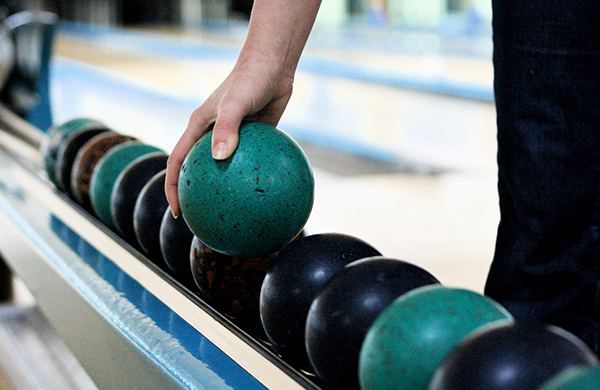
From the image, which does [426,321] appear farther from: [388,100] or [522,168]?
[388,100]

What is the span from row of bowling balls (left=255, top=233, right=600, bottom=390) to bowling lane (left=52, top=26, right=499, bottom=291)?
3.41ft

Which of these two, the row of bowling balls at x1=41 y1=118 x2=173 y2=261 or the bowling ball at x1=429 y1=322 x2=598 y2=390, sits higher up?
the bowling ball at x1=429 y1=322 x2=598 y2=390

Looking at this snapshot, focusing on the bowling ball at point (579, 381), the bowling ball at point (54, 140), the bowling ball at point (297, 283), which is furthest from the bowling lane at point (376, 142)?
the bowling ball at point (579, 381)

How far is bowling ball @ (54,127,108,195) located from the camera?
178 cm

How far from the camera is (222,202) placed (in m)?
0.96

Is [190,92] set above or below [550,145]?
below

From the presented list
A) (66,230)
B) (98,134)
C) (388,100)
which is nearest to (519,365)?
(66,230)

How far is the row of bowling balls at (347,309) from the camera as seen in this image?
59 centimetres

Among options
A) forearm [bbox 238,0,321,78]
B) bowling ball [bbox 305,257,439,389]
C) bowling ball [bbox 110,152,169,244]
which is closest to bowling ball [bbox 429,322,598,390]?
bowling ball [bbox 305,257,439,389]

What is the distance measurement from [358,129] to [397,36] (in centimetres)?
565

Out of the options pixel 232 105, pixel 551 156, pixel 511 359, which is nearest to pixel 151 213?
pixel 232 105

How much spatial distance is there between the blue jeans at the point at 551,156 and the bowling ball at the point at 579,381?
19.1 inches

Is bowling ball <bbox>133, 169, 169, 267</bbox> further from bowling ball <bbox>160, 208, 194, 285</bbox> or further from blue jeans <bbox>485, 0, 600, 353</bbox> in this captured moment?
blue jeans <bbox>485, 0, 600, 353</bbox>

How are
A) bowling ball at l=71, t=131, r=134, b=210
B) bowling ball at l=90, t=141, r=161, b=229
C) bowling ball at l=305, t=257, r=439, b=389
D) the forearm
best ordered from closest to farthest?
1. bowling ball at l=305, t=257, r=439, b=389
2. the forearm
3. bowling ball at l=90, t=141, r=161, b=229
4. bowling ball at l=71, t=131, r=134, b=210
